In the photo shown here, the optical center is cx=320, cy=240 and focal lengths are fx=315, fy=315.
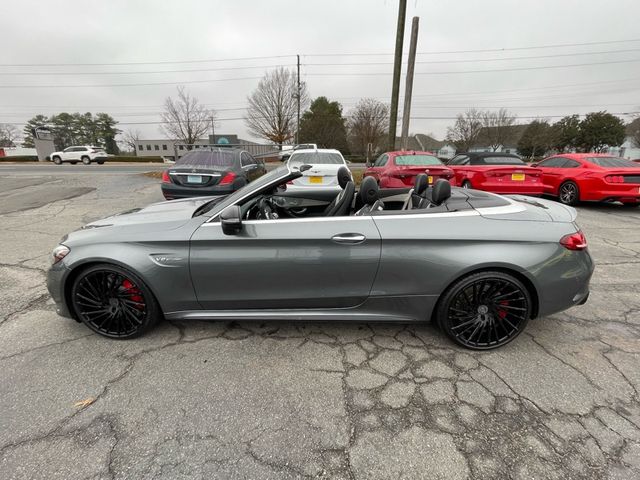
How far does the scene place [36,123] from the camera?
7194 cm

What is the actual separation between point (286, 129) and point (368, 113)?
10630 mm

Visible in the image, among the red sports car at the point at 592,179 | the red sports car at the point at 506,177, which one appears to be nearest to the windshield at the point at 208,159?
the red sports car at the point at 506,177

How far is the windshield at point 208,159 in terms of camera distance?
684 cm

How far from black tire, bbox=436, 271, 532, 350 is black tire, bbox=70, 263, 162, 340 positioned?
2.33 m

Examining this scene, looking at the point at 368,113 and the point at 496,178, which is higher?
the point at 368,113

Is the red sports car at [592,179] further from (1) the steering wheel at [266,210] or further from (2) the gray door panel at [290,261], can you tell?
(1) the steering wheel at [266,210]

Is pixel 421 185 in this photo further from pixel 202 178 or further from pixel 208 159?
pixel 208 159

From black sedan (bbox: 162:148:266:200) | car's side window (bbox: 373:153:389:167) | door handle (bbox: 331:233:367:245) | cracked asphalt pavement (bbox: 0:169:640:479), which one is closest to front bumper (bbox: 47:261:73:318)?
cracked asphalt pavement (bbox: 0:169:640:479)

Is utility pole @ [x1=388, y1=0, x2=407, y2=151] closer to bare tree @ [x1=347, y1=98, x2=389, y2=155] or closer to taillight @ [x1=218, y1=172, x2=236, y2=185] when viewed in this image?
taillight @ [x1=218, y1=172, x2=236, y2=185]

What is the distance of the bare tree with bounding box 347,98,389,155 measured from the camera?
A: 39688 millimetres

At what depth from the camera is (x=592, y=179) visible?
7215 millimetres

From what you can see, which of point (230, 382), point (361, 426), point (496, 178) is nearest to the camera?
point (361, 426)

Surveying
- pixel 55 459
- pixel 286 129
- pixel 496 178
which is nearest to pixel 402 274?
pixel 55 459

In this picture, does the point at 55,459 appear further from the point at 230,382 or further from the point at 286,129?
the point at 286,129
